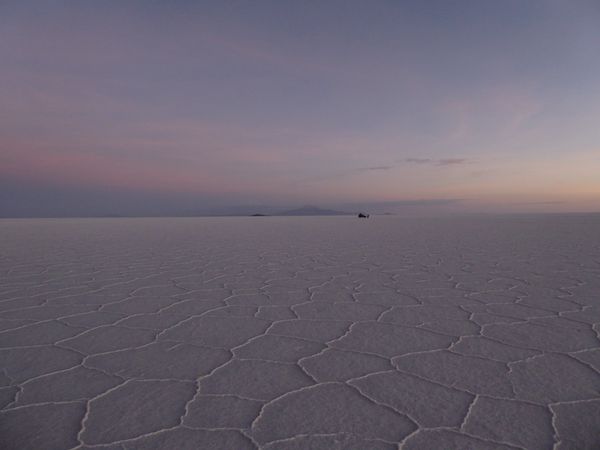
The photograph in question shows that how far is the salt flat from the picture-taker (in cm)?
114

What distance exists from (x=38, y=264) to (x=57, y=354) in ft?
10.2

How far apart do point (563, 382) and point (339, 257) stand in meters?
3.57

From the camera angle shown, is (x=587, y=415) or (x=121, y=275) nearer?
(x=587, y=415)

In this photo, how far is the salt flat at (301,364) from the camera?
114 cm

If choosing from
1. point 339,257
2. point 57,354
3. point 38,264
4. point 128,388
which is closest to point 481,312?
point 128,388

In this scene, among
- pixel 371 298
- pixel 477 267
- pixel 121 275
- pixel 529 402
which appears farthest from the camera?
pixel 477 267

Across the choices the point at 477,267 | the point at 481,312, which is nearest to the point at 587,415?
the point at 481,312

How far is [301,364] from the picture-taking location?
5.21 ft

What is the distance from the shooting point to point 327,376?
58.3 inches

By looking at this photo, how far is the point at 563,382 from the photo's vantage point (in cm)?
141

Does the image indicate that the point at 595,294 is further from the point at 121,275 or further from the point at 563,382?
the point at 121,275

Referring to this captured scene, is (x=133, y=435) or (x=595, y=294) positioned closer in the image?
(x=133, y=435)

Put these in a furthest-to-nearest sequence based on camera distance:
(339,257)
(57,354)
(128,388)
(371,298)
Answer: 1. (339,257)
2. (371,298)
3. (57,354)
4. (128,388)

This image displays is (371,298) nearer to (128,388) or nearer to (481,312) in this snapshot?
(481,312)
